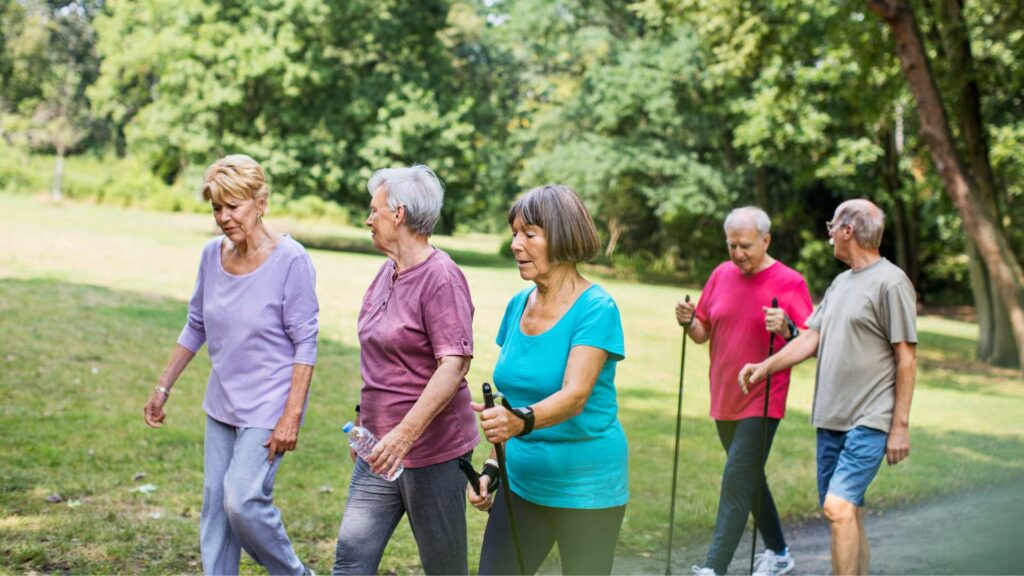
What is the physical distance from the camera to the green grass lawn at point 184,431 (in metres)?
6.22

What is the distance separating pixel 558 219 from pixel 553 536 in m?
Result: 1.18

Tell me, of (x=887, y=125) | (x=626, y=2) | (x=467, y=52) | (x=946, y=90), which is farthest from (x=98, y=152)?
(x=946, y=90)

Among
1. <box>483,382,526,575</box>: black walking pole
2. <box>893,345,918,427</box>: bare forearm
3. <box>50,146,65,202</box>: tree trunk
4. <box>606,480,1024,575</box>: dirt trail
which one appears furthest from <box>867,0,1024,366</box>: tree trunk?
<box>50,146,65,202</box>: tree trunk

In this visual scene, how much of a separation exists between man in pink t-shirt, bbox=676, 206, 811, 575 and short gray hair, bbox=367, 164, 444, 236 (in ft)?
7.67

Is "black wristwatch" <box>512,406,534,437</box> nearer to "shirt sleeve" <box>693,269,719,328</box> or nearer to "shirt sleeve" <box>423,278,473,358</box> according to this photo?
"shirt sleeve" <box>423,278,473,358</box>

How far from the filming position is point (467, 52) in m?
46.4

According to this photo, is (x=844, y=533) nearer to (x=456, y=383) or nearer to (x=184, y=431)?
(x=456, y=383)

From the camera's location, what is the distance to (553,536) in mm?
3766

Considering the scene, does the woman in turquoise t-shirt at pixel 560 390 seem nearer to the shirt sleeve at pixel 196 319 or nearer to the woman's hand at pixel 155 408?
the shirt sleeve at pixel 196 319

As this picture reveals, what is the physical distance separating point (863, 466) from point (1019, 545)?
323 cm

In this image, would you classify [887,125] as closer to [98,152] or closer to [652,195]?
[652,195]

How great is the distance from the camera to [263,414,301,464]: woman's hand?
4.25m

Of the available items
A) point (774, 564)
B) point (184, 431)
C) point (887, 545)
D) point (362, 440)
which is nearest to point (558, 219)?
point (362, 440)

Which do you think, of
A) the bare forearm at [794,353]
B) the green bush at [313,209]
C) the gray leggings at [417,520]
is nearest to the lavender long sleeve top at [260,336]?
the gray leggings at [417,520]
